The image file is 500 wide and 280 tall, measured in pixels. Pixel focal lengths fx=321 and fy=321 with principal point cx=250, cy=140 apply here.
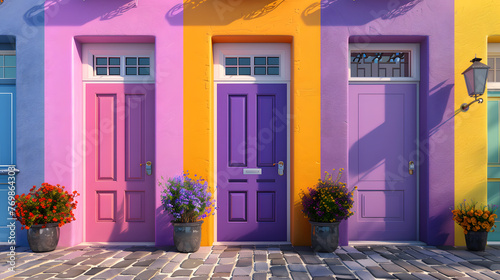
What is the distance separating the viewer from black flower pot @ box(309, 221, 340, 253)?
4.42 metres

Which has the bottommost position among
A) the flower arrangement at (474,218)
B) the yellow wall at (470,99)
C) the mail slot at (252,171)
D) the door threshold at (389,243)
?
the door threshold at (389,243)

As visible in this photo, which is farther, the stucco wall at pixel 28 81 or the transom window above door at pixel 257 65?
the transom window above door at pixel 257 65

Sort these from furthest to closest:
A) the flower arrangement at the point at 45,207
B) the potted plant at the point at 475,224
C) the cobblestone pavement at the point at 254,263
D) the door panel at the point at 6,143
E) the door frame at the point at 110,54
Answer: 1. the door frame at the point at 110,54
2. the door panel at the point at 6,143
3. the potted plant at the point at 475,224
4. the flower arrangement at the point at 45,207
5. the cobblestone pavement at the point at 254,263

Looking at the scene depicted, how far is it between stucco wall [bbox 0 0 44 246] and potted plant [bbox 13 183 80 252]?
1.39 feet

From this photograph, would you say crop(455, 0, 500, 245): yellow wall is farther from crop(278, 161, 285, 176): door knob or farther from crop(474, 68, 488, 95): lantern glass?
crop(278, 161, 285, 176): door knob

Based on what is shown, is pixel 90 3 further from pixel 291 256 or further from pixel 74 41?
pixel 291 256

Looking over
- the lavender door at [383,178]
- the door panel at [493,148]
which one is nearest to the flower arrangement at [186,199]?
the lavender door at [383,178]

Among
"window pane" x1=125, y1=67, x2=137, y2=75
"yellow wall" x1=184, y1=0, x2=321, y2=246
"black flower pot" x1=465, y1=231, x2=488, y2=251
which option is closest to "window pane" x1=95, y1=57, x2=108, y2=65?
"window pane" x1=125, y1=67, x2=137, y2=75

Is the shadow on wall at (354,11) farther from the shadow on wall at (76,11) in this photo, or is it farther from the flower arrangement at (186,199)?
the flower arrangement at (186,199)

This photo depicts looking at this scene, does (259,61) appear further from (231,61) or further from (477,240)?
(477,240)

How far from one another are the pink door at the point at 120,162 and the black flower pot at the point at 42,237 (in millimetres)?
548

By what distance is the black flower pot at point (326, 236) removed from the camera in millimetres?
4422

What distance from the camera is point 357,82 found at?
507cm

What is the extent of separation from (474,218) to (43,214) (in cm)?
596
